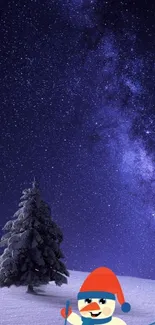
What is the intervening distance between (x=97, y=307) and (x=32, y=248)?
14233 mm

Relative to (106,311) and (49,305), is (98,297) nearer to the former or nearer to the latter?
(106,311)

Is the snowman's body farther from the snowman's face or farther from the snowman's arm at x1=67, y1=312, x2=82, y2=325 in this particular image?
the snowman's face

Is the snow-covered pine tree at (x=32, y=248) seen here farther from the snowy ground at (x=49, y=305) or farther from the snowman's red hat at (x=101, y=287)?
the snowman's red hat at (x=101, y=287)

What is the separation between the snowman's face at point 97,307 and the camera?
598 cm

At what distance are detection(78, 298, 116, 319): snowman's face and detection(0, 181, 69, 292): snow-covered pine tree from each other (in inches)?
540

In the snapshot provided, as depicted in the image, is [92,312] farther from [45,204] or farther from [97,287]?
[45,204]

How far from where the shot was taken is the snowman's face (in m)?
5.98

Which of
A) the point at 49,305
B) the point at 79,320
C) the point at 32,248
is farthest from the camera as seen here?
the point at 32,248

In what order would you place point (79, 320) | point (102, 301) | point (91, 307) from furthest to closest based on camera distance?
point (79, 320)
point (102, 301)
point (91, 307)

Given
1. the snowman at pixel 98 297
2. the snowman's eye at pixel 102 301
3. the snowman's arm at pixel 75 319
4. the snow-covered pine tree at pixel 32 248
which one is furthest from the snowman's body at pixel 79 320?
the snow-covered pine tree at pixel 32 248

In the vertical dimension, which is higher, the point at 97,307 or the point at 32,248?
the point at 32,248

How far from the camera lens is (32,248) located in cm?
1992

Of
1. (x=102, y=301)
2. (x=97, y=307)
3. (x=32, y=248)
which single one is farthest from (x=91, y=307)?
(x=32, y=248)

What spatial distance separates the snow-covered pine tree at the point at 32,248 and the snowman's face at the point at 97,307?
45.0ft
